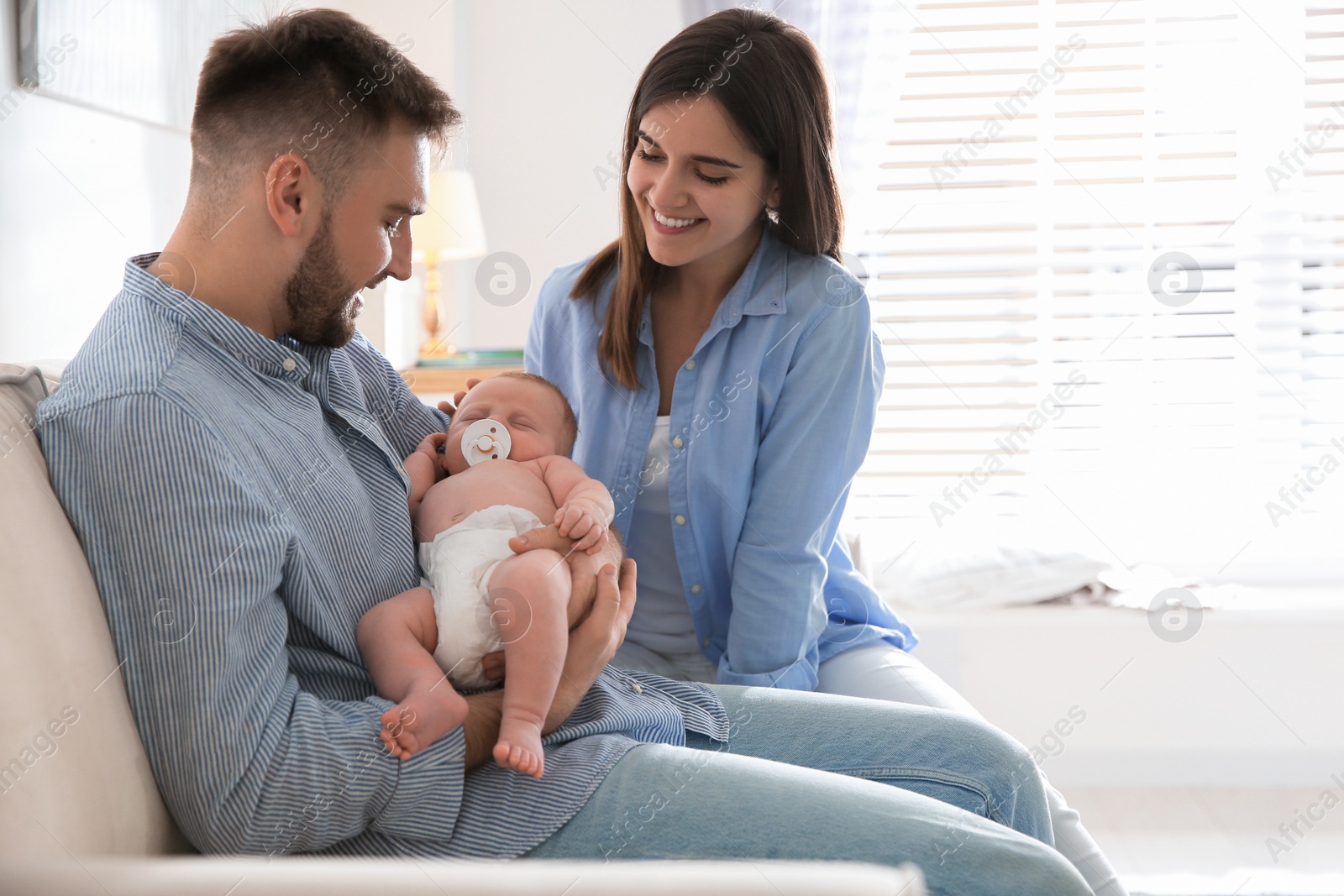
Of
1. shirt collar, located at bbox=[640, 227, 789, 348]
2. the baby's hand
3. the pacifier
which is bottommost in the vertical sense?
the baby's hand

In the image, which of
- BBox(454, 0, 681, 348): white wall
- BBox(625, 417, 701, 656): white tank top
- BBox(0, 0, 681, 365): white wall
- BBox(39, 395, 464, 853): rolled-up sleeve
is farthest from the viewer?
BBox(454, 0, 681, 348): white wall

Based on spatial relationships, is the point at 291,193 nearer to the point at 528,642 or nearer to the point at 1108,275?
the point at 528,642

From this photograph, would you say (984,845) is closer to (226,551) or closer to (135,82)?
(226,551)

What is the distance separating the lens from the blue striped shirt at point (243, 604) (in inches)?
36.7

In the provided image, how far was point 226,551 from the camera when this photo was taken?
94cm

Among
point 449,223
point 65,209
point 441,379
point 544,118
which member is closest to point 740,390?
point 65,209

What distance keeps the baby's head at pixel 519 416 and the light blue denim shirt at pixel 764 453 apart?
22 cm

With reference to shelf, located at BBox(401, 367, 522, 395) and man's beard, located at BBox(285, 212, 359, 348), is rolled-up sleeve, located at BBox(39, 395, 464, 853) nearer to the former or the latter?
man's beard, located at BBox(285, 212, 359, 348)

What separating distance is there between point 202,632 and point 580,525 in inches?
17.8

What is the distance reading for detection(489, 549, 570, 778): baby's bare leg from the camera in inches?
42.3

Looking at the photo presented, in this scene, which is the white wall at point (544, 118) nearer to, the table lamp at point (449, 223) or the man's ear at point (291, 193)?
the table lamp at point (449, 223)

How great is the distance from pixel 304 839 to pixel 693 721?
0.51 metres

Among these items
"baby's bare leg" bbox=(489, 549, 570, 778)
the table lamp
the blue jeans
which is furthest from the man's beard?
the table lamp

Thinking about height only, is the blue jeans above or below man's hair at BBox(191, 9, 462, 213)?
below
